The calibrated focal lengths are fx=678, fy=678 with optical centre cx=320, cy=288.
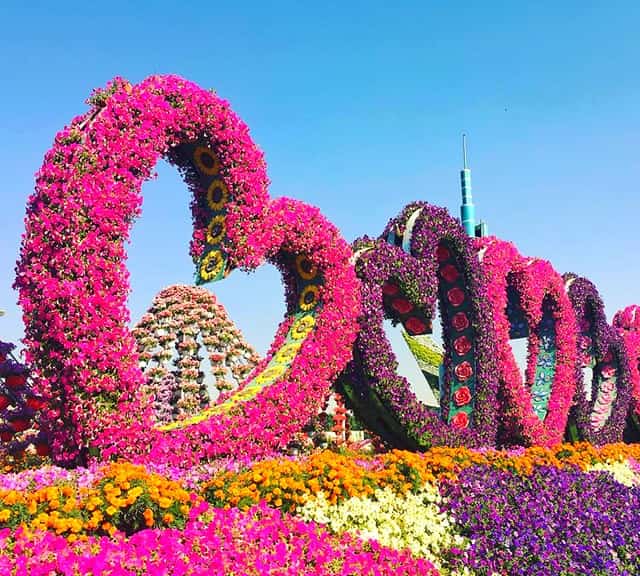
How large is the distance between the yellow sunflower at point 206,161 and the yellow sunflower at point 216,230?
0.48m

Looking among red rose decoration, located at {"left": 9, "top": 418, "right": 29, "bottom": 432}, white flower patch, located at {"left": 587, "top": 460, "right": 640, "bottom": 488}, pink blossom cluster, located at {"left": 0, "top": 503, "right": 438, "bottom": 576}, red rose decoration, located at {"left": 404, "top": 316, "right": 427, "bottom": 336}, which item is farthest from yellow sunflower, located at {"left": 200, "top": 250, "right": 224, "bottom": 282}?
white flower patch, located at {"left": 587, "top": 460, "right": 640, "bottom": 488}

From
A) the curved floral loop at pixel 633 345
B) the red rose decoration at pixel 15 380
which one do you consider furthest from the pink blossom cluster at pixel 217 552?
the curved floral loop at pixel 633 345

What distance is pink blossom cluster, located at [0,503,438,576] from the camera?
3.28m

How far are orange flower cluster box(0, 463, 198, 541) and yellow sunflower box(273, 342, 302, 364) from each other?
3112 millimetres

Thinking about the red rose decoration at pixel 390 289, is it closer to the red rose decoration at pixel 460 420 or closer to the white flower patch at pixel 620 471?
the red rose decoration at pixel 460 420

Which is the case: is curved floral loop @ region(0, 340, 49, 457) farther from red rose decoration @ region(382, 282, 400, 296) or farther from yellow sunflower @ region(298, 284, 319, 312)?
red rose decoration @ region(382, 282, 400, 296)

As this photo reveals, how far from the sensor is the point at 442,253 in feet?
32.2

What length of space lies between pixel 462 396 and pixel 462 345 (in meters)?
0.74

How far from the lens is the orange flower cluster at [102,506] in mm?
3805

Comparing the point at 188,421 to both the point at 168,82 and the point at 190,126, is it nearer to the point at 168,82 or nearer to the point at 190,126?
the point at 190,126

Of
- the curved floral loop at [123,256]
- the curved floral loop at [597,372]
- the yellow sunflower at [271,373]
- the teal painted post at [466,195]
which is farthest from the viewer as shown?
the teal painted post at [466,195]

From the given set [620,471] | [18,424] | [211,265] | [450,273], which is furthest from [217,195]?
[620,471]

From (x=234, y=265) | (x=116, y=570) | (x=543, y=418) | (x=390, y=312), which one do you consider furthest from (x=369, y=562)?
(x=543, y=418)

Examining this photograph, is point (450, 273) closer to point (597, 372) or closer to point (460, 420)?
point (460, 420)
